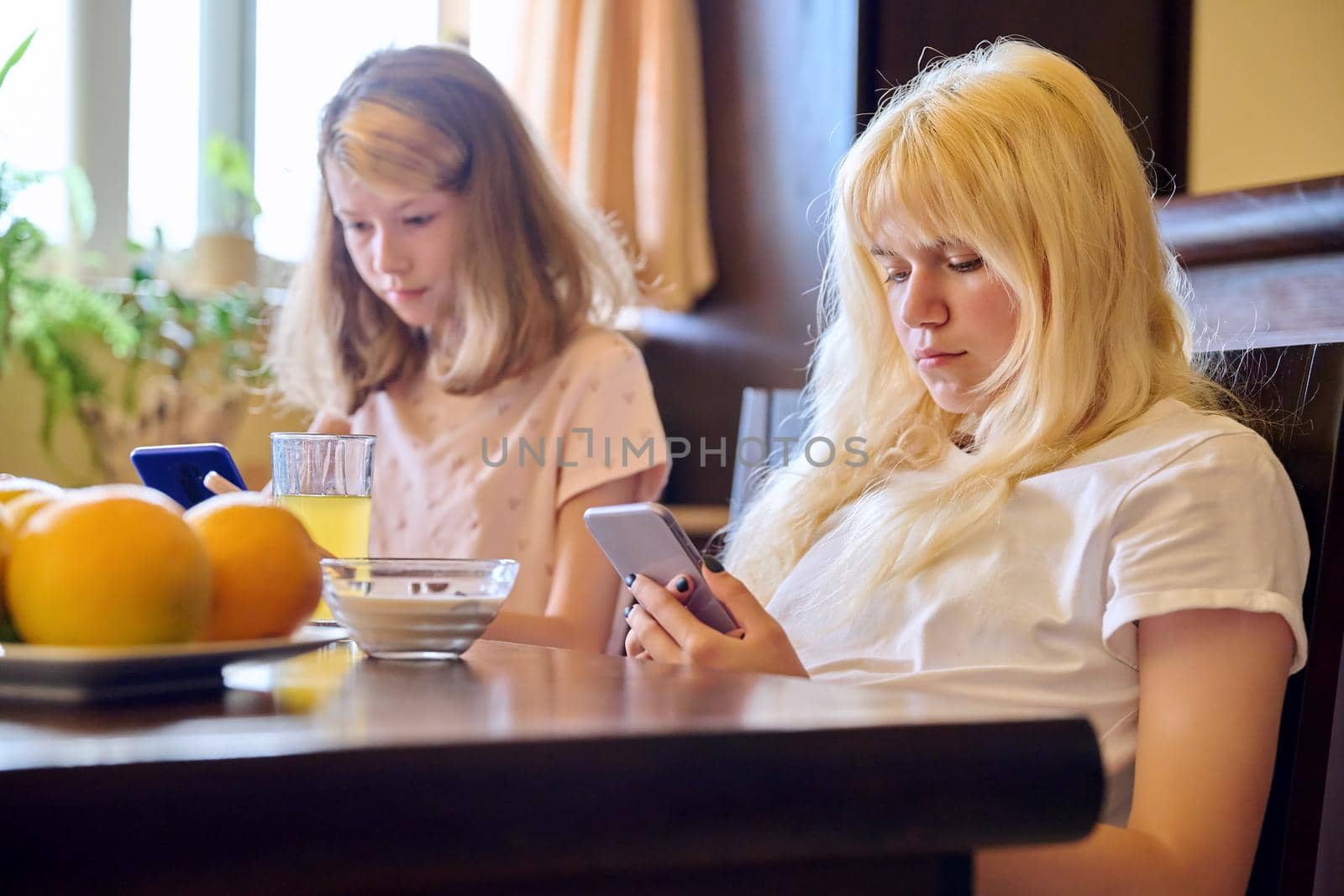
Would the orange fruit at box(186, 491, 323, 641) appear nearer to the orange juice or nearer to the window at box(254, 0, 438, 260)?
the orange juice

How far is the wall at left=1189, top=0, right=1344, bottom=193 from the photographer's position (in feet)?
6.83

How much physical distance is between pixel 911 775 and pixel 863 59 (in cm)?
180

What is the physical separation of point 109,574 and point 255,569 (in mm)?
65

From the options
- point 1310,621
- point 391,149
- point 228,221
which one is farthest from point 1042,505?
point 228,221

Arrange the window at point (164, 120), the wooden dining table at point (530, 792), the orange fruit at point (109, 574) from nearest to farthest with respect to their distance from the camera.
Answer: the wooden dining table at point (530, 792) < the orange fruit at point (109, 574) < the window at point (164, 120)

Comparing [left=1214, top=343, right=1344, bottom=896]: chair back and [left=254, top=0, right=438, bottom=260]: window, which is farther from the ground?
[left=254, top=0, right=438, bottom=260]: window

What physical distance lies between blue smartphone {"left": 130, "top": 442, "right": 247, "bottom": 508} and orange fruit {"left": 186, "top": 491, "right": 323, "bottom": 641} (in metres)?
0.47

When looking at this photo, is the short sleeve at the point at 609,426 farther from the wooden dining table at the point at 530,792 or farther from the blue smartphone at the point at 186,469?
the wooden dining table at the point at 530,792

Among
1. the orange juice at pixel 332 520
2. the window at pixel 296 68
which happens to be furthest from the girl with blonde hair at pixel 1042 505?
the window at pixel 296 68

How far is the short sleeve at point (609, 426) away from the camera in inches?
65.7

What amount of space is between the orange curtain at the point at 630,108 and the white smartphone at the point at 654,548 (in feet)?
4.62

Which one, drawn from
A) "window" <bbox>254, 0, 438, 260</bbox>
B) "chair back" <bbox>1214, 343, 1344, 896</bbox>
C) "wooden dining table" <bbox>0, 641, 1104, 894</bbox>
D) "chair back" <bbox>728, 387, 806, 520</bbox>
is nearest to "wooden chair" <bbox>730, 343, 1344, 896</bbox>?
"chair back" <bbox>1214, 343, 1344, 896</bbox>

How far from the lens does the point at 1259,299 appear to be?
1625mm

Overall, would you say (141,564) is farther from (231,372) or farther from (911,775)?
(231,372)
